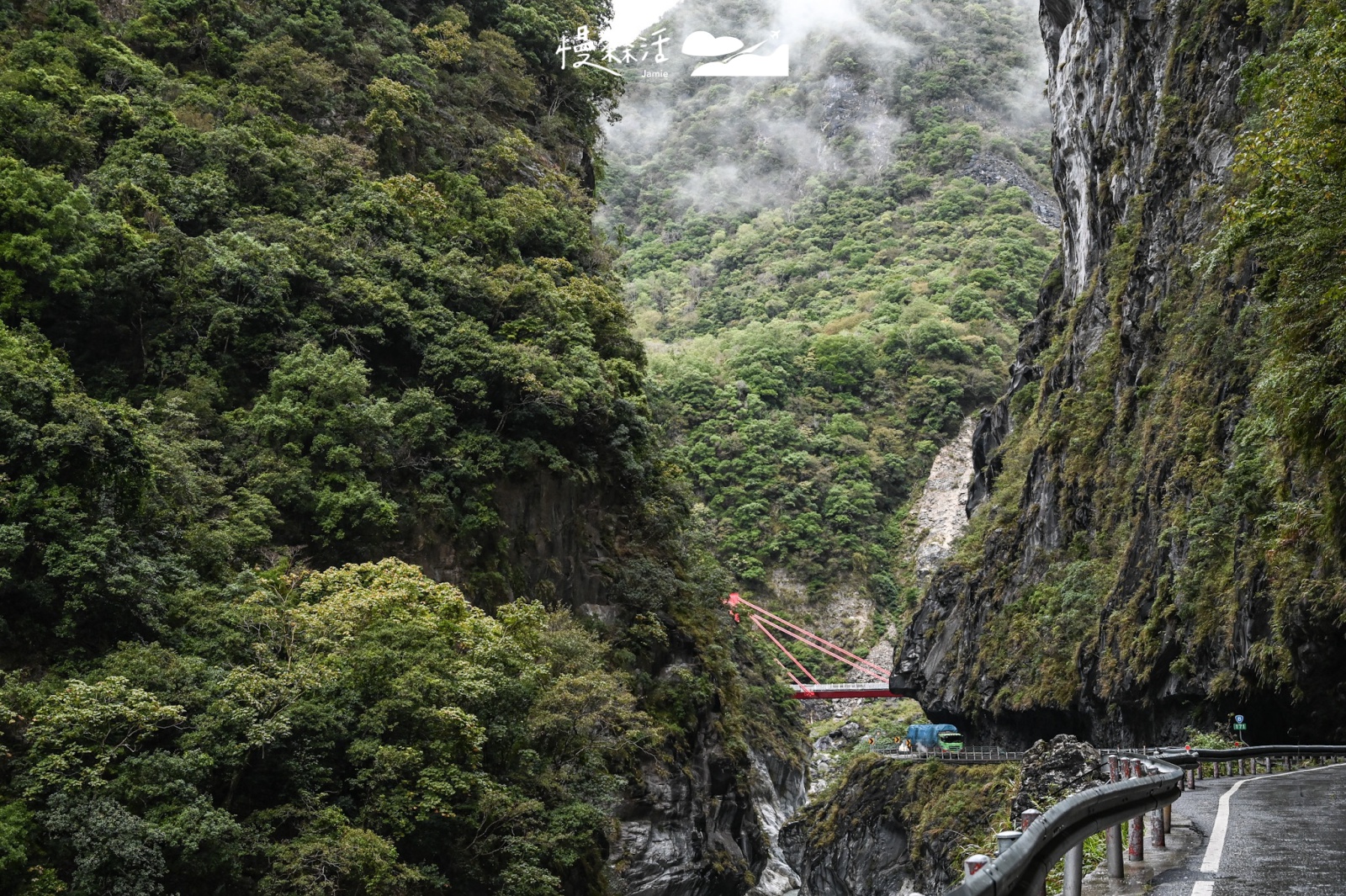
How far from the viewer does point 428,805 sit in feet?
70.0

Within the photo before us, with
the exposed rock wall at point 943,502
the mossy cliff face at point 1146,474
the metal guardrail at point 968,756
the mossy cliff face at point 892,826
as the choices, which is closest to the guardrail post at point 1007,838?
the mossy cliff face at point 1146,474

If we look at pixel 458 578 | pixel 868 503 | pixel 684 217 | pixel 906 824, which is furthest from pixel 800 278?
pixel 458 578

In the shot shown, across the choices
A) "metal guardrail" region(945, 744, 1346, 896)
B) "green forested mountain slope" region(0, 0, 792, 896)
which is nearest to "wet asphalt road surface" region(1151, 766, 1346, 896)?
"metal guardrail" region(945, 744, 1346, 896)

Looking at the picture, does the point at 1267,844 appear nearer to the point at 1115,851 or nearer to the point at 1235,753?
the point at 1115,851

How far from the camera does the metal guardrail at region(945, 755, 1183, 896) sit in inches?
180

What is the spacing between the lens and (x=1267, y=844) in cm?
903

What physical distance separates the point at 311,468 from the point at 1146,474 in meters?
23.7

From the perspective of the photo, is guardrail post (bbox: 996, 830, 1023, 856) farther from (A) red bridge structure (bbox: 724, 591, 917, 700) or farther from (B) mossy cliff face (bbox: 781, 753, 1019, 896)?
(A) red bridge structure (bbox: 724, 591, 917, 700)

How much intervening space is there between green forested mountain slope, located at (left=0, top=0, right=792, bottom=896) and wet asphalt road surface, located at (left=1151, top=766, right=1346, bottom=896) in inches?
557

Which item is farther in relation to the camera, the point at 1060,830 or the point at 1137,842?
the point at 1137,842

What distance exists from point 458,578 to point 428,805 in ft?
41.4

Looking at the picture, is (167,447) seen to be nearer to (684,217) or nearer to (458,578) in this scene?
(458,578)

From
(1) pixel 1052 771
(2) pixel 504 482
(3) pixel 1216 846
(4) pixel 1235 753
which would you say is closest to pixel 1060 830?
(3) pixel 1216 846

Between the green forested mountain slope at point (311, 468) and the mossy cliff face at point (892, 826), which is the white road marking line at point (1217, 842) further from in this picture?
the mossy cliff face at point (892, 826)
